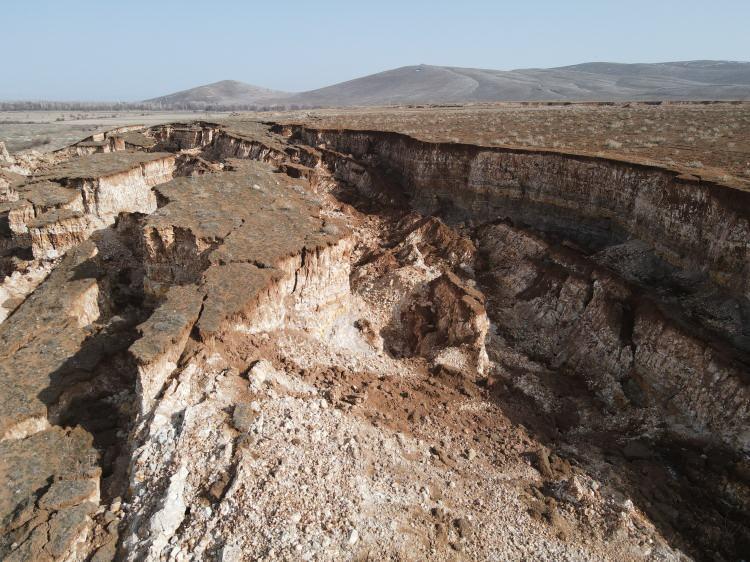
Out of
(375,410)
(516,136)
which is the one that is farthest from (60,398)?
(516,136)

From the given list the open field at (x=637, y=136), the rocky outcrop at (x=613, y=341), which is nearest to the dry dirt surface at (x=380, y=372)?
the rocky outcrop at (x=613, y=341)

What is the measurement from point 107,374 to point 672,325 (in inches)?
597

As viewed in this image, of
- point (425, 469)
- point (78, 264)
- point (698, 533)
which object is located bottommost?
→ point (698, 533)

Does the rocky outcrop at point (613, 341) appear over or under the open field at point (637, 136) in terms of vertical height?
under

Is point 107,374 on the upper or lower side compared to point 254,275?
lower

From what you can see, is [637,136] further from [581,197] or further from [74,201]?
[74,201]

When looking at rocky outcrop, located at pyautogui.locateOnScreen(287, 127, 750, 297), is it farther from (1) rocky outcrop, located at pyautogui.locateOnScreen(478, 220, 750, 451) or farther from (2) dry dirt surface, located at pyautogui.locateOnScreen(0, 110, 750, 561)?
(1) rocky outcrop, located at pyautogui.locateOnScreen(478, 220, 750, 451)

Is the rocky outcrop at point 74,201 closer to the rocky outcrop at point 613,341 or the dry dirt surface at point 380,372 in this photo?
the dry dirt surface at point 380,372

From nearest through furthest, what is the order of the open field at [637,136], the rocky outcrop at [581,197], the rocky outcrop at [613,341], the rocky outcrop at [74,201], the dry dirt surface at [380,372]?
the dry dirt surface at [380,372] → the rocky outcrop at [613,341] → the rocky outcrop at [581,197] → the open field at [637,136] → the rocky outcrop at [74,201]

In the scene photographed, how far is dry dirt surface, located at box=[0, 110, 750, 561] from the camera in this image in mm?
8500

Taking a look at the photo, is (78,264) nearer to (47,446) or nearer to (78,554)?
(47,446)

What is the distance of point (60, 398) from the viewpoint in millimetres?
11195

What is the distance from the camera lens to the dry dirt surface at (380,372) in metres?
8.50

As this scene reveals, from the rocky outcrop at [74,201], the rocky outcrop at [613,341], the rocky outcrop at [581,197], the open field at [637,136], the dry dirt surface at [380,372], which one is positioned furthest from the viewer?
the rocky outcrop at [74,201]
